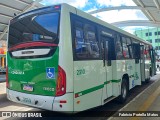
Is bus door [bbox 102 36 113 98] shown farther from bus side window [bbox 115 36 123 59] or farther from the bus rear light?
the bus rear light

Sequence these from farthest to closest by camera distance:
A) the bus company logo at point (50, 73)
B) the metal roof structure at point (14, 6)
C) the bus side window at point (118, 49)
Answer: the metal roof structure at point (14, 6)
the bus side window at point (118, 49)
the bus company logo at point (50, 73)

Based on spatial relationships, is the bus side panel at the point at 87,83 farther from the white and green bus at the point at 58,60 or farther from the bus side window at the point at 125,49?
the bus side window at the point at 125,49

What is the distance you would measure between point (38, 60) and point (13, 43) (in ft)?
4.44

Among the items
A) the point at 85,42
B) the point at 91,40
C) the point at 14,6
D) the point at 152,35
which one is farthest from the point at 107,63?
the point at 152,35

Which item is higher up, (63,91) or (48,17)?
(48,17)

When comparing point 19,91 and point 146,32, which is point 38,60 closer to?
point 19,91

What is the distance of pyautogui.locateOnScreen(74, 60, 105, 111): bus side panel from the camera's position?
5766 mm

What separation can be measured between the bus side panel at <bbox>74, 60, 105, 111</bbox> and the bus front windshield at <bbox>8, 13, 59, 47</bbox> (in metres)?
1.00

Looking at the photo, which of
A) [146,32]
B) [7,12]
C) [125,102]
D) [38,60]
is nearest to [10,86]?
[38,60]

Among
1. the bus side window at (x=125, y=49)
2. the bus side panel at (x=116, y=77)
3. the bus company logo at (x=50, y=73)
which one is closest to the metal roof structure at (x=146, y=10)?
the bus side window at (x=125, y=49)

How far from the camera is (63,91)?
5.47 m

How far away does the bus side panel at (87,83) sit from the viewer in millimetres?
5766

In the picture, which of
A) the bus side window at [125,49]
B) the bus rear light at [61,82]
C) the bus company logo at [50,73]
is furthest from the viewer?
the bus side window at [125,49]

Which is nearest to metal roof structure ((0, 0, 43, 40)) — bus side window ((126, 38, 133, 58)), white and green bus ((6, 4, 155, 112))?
bus side window ((126, 38, 133, 58))
